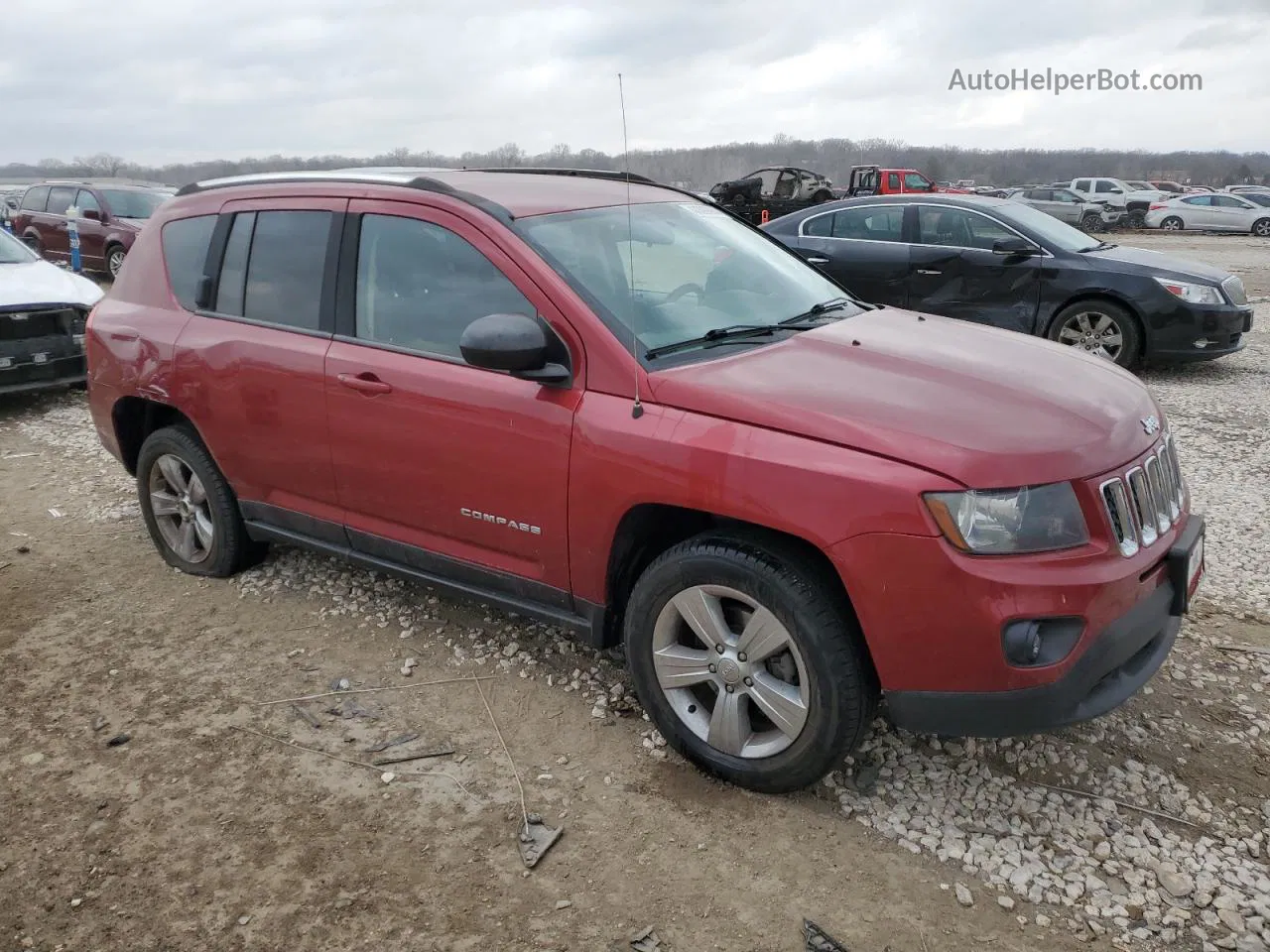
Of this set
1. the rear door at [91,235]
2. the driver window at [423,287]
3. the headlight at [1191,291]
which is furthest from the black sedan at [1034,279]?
the rear door at [91,235]

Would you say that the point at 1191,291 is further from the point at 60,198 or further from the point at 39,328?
the point at 60,198

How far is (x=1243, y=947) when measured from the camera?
2305mm

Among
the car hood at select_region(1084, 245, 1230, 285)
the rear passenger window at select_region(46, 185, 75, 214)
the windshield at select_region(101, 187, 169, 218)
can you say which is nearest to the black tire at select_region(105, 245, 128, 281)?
the windshield at select_region(101, 187, 169, 218)

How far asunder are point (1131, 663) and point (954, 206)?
277 inches

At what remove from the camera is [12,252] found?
865 centimetres

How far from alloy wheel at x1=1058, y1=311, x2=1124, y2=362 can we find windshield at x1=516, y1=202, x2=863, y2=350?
16.8ft

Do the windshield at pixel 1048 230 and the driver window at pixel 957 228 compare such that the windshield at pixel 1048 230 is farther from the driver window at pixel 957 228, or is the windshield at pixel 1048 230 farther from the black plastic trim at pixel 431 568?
the black plastic trim at pixel 431 568

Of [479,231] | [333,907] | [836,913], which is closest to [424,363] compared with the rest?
[479,231]

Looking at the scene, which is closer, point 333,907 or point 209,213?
point 333,907

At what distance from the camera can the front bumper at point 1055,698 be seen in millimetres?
2463

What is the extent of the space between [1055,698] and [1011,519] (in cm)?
49

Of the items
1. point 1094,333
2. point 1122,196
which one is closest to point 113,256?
point 1094,333

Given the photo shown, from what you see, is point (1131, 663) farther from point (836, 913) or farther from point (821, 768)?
point (836, 913)

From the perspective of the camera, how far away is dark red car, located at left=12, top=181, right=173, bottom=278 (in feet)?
49.8
